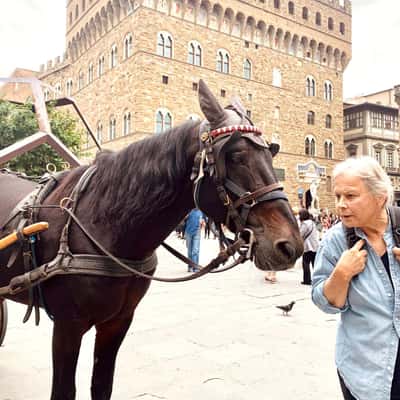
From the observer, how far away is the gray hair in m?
1.46

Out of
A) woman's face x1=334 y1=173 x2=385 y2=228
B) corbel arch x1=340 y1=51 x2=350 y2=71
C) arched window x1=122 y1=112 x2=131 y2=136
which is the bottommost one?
woman's face x1=334 y1=173 x2=385 y2=228

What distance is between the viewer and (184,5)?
26469 mm

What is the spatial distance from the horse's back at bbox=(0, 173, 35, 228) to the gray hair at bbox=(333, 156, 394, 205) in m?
1.71

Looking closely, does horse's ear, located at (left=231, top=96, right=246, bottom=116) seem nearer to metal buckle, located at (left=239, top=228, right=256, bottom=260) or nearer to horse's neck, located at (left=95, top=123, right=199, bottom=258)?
horse's neck, located at (left=95, top=123, right=199, bottom=258)

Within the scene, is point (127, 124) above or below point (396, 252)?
above

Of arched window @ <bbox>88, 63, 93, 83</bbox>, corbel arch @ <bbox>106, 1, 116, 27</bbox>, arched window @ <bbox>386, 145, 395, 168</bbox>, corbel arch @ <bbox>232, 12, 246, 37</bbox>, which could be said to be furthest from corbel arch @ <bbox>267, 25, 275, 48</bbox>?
arched window @ <bbox>386, 145, 395, 168</bbox>

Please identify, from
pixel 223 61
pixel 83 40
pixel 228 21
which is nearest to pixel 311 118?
pixel 223 61

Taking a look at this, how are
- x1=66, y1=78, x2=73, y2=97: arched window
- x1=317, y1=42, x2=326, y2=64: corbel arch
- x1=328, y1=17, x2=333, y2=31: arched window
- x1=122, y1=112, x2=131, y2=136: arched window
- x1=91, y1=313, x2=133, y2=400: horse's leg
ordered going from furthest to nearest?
x1=328, y1=17, x2=333, y2=31: arched window < x1=66, y1=78, x2=73, y2=97: arched window < x1=317, y1=42, x2=326, y2=64: corbel arch < x1=122, y1=112, x2=131, y2=136: arched window < x1=91, y1=313, x2=133, y2=400: horse's leg

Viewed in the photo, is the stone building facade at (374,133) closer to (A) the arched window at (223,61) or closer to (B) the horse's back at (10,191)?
(A) the arched window at (223,61)

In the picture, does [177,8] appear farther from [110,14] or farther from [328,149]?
[328,149]

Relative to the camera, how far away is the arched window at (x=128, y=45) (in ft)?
84.6

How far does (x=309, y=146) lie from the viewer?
32938 millimetres

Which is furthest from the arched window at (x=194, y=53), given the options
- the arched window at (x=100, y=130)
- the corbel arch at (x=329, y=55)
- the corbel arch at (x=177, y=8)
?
the corbel arch at (x=329, y=55)

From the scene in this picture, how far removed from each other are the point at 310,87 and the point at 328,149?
17.5 feet
